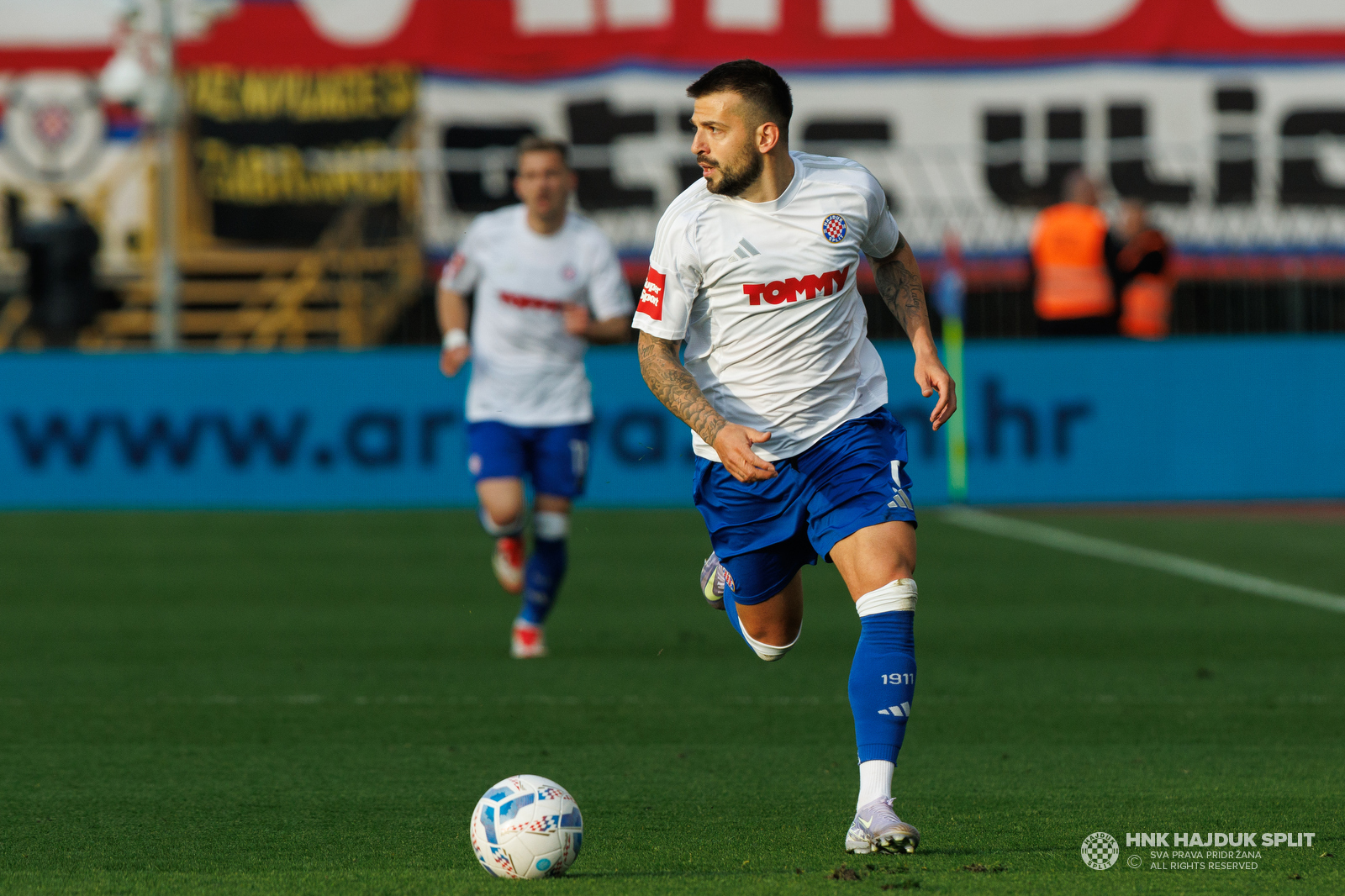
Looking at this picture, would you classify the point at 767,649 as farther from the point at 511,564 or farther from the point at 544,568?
the point at 511,564

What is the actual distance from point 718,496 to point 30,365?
478 inches

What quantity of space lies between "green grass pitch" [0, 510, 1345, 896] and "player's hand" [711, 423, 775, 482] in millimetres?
976

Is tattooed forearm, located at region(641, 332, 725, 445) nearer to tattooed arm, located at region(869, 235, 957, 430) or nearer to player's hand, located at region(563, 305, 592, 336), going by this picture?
tattooed arm, located at region(869, 235, 957, 430)

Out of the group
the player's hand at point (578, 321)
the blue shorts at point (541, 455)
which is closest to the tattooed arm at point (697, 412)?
the player's hand at point (578, 321)

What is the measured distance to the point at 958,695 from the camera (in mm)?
8031

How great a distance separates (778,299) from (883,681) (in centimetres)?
113

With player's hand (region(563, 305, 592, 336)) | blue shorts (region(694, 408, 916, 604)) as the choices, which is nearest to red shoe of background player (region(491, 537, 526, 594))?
player's hand (region(563, 305, 592, 336))

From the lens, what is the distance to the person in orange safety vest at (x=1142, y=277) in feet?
56.2

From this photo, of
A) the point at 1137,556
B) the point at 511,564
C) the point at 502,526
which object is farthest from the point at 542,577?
the point at 1137,556

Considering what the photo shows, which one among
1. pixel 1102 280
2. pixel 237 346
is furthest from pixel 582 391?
pixel 237 346

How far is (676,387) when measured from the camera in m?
5.50

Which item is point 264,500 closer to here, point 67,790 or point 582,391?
point 582,391

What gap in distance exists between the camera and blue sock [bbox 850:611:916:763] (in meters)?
Result: 5.23

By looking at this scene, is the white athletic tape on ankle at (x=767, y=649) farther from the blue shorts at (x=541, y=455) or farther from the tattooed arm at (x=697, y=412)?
the blue shorts at (x=541, y=455)
